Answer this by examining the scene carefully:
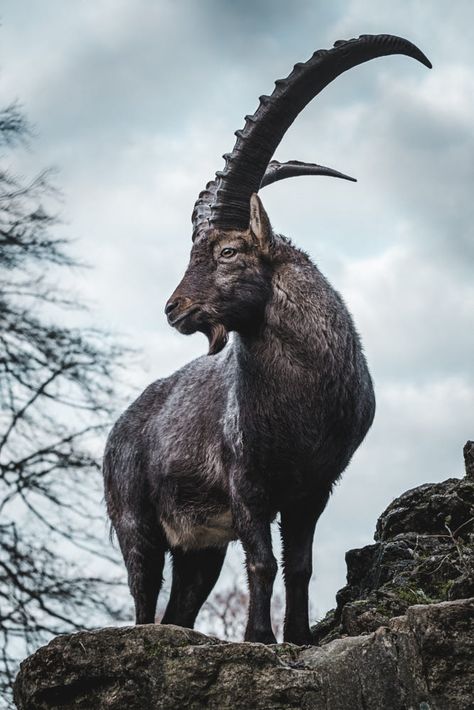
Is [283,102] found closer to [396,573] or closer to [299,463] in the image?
[299,463]

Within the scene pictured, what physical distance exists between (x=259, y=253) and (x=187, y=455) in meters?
1.52

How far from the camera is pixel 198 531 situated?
24.7 feet

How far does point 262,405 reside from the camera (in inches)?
267

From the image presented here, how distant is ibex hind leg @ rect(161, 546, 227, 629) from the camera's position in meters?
8.18

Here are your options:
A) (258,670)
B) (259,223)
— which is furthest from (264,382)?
(258,670)

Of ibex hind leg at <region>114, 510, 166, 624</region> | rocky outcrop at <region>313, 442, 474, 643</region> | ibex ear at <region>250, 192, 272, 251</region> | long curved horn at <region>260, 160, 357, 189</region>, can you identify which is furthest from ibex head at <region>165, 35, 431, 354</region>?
ibex hind leg at <region>114, 510, 166, 624</region>

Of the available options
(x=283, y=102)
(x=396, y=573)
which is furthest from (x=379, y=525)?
(x=283, y=102)

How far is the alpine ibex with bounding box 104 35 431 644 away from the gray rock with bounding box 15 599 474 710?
4.82 ft

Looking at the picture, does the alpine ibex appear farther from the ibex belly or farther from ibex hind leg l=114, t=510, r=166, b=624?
ibex hind leg l=114, t=510, r=166, b=624

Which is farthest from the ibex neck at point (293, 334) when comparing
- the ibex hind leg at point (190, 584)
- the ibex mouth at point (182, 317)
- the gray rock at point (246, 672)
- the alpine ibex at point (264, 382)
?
the gray rock at point (246, 672)

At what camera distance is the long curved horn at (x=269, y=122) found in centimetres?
710

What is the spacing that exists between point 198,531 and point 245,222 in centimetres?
210

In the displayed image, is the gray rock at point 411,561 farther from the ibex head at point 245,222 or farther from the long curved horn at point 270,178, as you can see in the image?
the long curved horn at point 270,178

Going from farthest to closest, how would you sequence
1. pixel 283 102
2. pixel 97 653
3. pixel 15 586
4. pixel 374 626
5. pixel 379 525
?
pixel 15 586
pixel 379 525
pixel 283 102
pixel 374 626
pixel 97 653
